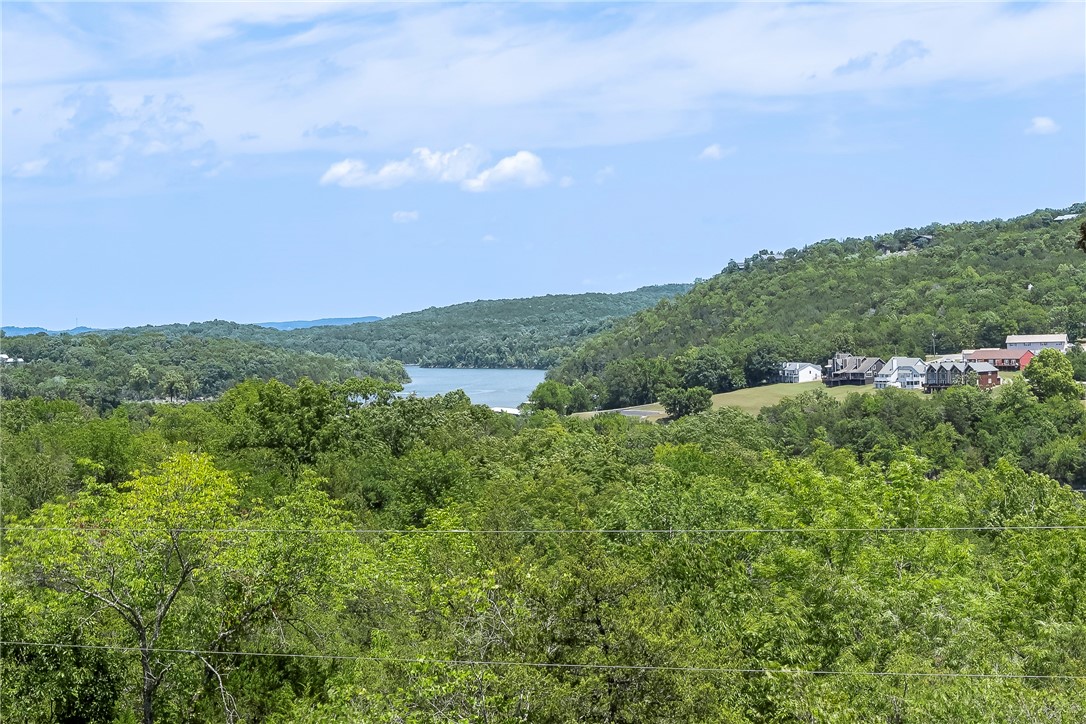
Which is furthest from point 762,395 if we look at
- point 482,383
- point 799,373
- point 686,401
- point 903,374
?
point 482,383

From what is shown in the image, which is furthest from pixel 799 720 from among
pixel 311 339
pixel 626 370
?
pixel 311 339

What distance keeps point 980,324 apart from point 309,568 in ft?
307

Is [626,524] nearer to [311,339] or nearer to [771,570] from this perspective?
[771,570]

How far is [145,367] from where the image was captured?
98.2 m

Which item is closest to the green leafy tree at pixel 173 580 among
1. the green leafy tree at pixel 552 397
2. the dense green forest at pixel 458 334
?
the green leafy tree at pixel 552 397

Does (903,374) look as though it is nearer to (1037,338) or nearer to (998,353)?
(998,353)

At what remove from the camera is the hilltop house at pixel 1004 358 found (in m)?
83.3

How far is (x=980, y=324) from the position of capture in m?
96.0

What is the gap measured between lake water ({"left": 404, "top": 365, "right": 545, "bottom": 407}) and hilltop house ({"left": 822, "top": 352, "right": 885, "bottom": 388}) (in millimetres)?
28025

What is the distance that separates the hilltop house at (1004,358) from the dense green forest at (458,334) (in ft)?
209

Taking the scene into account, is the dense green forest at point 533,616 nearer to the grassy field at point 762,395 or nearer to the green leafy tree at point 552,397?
the grassy field at point 762,395

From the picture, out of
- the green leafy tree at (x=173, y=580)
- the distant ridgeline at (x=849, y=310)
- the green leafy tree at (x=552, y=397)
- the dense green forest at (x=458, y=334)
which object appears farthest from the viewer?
the dense green forest at (x=458, y=334)

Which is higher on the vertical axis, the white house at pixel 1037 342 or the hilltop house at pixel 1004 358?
the white house at pixel 1037 342

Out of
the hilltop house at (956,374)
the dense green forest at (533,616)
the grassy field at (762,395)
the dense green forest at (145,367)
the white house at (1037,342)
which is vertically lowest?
the grassy field at (762,395)
